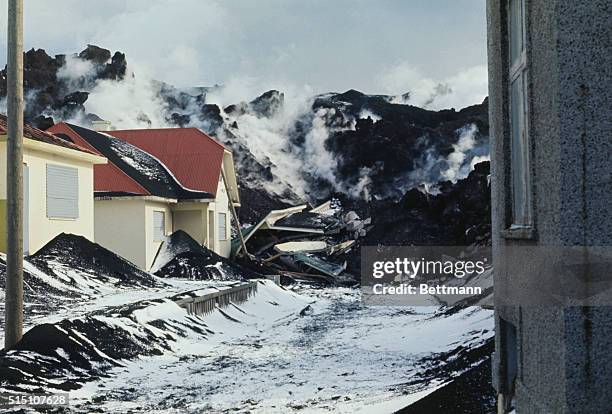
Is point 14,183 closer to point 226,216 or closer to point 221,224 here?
point 221,224

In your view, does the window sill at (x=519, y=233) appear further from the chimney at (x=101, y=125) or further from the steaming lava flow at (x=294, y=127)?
the steaming lava flow at (x=294, y=127)

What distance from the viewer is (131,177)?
949 inches

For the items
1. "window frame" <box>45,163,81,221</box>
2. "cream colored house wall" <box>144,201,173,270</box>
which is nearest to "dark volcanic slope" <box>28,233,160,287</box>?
"window frame" <box>45,163,81,221</box>

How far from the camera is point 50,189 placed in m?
17.2

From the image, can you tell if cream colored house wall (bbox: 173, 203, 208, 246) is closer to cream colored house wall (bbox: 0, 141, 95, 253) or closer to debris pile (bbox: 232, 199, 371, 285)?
debris pile (bbox: 232, 199, 371, 285)

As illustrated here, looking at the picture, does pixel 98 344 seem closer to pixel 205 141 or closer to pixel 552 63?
pixel 552 63

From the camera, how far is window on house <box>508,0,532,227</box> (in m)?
4.53

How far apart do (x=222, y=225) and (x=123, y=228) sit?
19.8 ft

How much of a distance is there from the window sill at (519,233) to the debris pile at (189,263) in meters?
18.6

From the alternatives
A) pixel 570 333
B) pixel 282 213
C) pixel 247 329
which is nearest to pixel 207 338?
pixel 247 329

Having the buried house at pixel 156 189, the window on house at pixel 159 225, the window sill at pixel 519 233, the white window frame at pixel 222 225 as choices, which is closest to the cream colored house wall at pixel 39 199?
the buried house at pixel 156 189

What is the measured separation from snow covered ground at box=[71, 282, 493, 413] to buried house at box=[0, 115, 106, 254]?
4.78m

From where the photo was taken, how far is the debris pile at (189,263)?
23.0 meters

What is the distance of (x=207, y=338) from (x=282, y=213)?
17.6 m
